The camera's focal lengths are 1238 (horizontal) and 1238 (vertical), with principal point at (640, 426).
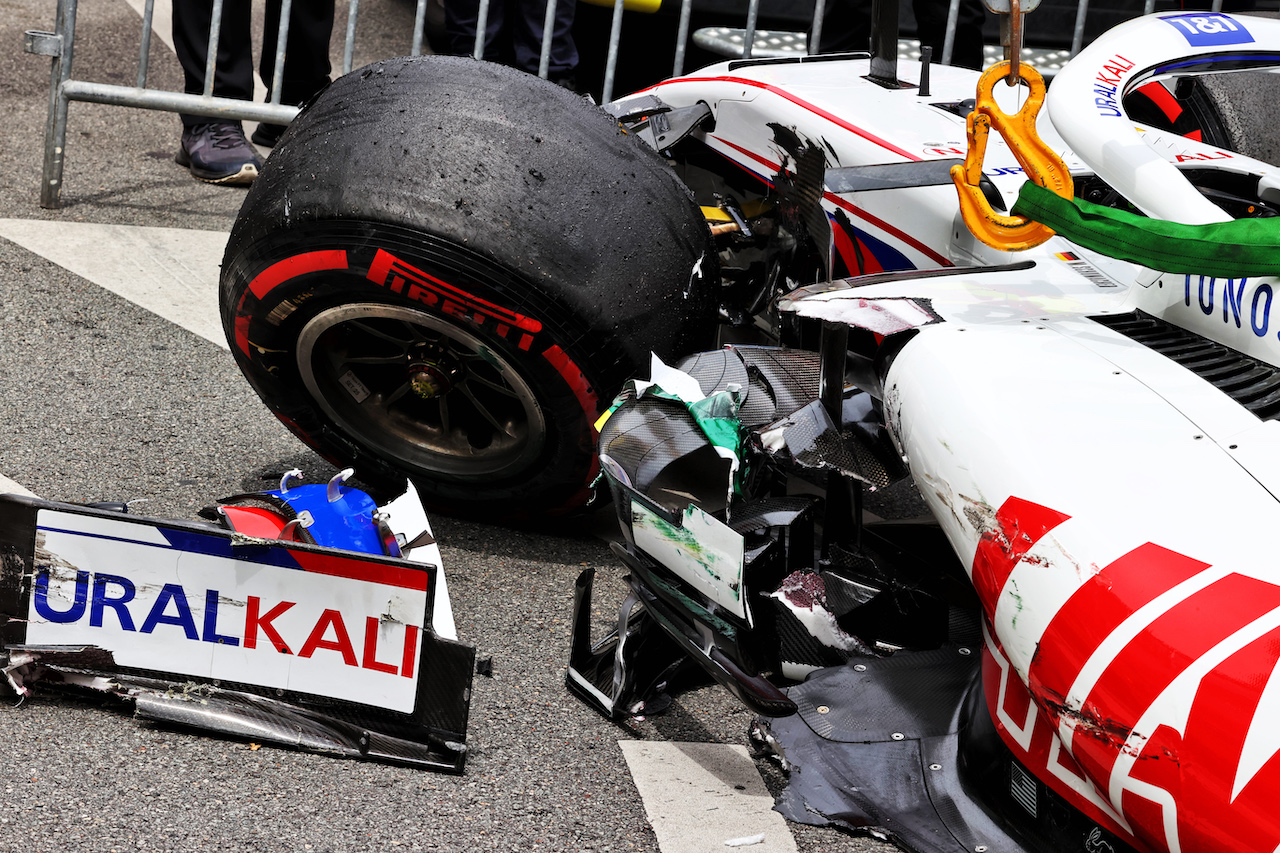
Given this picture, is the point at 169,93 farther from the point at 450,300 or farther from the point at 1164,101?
the point at 1164,101

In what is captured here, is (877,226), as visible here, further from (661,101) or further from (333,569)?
(333,569)

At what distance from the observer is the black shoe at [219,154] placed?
5.18 m

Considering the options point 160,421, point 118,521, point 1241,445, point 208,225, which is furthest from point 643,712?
point 208,225

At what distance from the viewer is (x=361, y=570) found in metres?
2.05

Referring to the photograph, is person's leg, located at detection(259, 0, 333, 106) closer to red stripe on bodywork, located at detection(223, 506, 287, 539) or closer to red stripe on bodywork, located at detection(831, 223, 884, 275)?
red stripe on bodywork, located at detection(831, 223, 884, 275)

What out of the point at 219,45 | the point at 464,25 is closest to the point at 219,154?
the point at 219,45

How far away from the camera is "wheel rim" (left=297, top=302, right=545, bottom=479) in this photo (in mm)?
2619

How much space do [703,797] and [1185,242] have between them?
1158 millimetres

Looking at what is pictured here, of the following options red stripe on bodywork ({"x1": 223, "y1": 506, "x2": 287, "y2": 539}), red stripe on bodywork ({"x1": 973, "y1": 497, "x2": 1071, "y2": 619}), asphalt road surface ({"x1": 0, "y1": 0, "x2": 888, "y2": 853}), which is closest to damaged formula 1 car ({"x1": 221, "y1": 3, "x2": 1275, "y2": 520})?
asphalt road surface ({"x1": 0, "y1": 0, "x2": 888, "y2": 853})

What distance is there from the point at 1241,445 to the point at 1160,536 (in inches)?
9.2

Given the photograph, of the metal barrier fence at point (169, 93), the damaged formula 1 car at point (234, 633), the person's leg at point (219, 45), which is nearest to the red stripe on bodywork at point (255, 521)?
the damaged formula 1 car at point (234, 633)

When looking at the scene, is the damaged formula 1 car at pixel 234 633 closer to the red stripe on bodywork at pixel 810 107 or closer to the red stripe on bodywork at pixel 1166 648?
the red stripe on bodywork at pixel 1166 648

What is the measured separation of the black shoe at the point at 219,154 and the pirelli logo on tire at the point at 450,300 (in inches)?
119

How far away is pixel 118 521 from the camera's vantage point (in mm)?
2076
